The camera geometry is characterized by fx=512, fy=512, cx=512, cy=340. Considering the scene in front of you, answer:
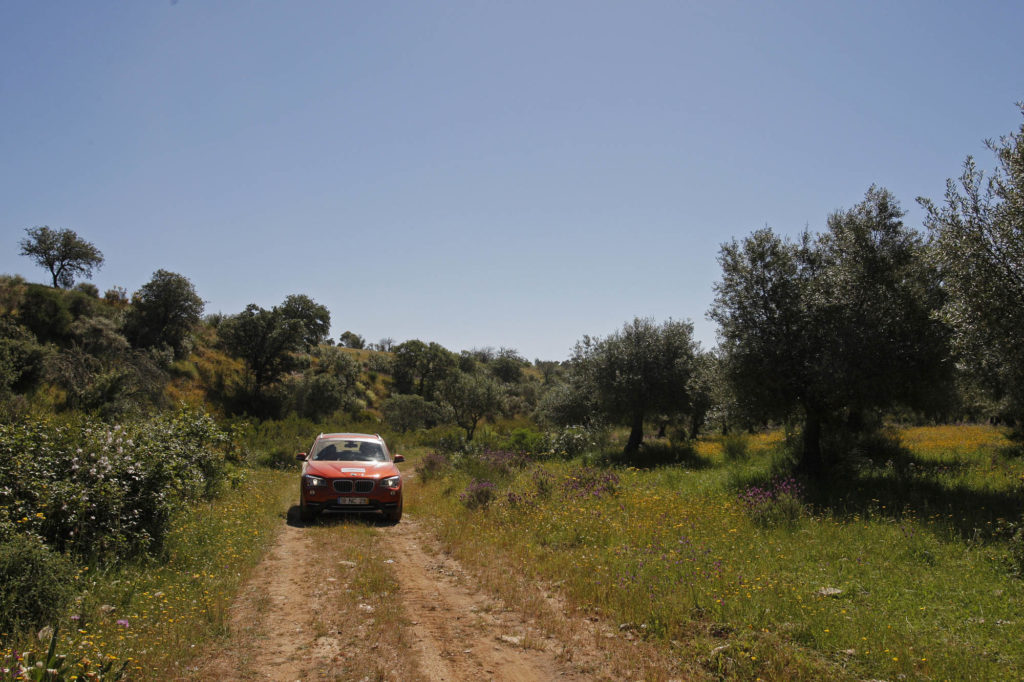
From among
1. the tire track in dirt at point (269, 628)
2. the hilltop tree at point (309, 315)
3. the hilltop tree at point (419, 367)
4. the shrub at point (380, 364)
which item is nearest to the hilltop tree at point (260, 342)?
the hilltop tree at point (309, 315)

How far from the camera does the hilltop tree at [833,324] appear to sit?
12625 millimetres

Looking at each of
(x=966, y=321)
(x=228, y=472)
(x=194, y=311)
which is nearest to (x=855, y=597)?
(x=966, y=321)

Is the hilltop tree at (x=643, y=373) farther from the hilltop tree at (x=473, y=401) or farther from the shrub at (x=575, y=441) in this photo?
the hilltop tree at (x=473, y=401)

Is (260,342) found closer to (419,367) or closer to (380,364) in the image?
(419,367)

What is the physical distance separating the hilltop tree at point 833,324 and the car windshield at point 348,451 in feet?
33.1

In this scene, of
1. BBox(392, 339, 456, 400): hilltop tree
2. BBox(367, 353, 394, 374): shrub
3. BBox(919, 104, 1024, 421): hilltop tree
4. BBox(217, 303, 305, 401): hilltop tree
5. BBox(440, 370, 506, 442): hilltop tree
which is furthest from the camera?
BBox(367, 353, 394, 374): shrub

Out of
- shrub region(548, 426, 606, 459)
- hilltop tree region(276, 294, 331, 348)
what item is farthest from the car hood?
hilltop tree region(276, 294, 331, 348)

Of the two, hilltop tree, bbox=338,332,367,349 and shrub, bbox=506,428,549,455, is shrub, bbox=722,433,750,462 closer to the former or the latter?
shrub, bbox=506,428,549,455

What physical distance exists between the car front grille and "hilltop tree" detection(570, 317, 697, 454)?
500 inches

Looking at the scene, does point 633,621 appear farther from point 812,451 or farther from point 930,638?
point 812,451

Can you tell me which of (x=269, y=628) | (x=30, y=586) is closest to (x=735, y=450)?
(x=269, y=628)

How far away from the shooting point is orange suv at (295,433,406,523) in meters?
10.5

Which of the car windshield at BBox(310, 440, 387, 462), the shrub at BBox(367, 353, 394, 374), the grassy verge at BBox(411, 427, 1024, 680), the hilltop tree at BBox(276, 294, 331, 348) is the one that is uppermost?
the hilltop tree at BBox(276, 294, 331, 348)

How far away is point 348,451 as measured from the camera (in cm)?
1202
